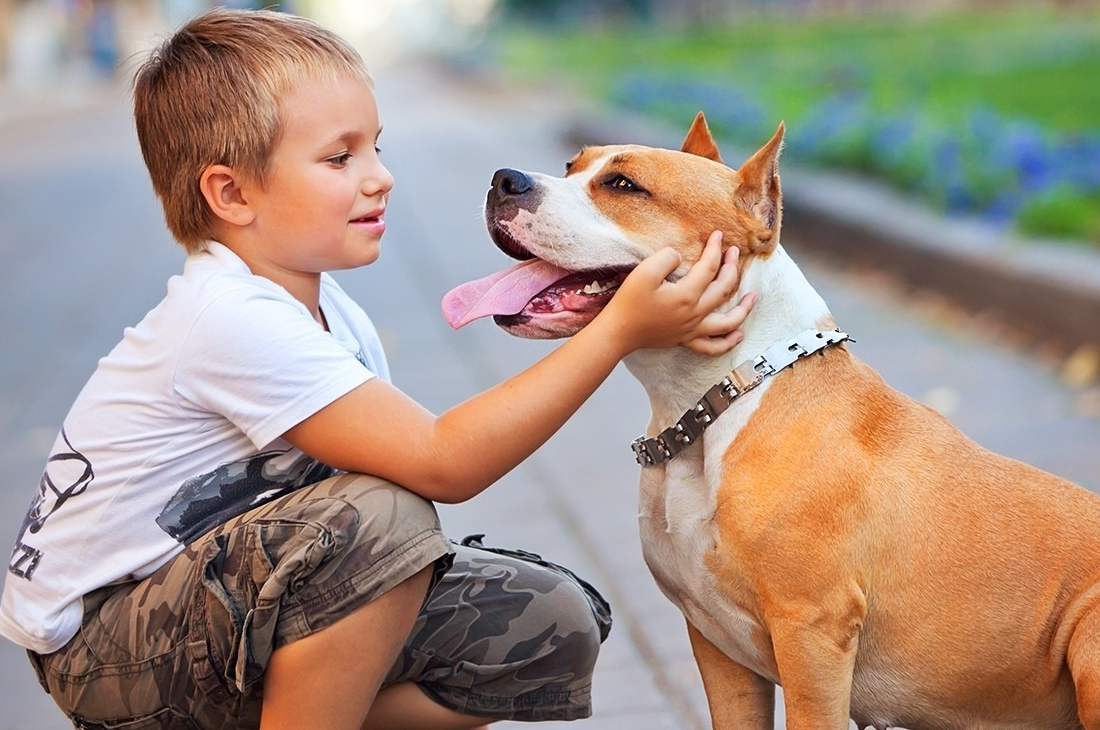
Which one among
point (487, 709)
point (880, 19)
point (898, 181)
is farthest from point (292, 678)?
point (880, 19)

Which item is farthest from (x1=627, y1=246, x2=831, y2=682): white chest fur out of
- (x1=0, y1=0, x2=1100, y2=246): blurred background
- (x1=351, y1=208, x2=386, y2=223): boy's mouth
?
(x1=0, y1=0, x2=1100, y2=246): blurred background

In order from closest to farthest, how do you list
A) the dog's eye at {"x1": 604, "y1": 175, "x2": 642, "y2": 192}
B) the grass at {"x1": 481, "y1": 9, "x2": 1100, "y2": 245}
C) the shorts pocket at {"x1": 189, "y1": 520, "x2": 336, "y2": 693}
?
the shorts pocket at {"x1": 189, "y1": 520, "x2": 336, "y2": 693} < the dog's eye at {"x1": 604, "y1": 175, "x2": 642, "y2": 192} < the grass at {"x1": 481, "y1": 9, "x2": 1100, "y2": 245}

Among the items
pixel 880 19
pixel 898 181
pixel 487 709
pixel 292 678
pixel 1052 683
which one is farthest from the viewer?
pixel 880 19

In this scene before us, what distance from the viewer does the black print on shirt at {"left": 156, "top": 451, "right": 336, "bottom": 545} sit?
2.61m

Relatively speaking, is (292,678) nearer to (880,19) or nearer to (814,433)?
(814,433)

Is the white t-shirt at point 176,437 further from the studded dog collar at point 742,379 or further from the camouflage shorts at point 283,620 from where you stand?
the studded dog collar at point 742,379

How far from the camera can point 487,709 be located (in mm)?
2902

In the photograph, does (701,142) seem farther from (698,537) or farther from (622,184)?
(698,537)

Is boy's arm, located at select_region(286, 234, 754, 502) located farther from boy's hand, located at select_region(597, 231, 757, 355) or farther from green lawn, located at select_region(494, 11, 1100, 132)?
green lawn, located at select_region(494, 11, 1100, 132)

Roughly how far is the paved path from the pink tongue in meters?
1.19

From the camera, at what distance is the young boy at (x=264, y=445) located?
247 centimetres

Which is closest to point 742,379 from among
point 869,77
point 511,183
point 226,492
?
point 511,183

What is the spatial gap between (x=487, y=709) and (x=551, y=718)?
14 cm

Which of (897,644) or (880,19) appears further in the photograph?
(880,19)
